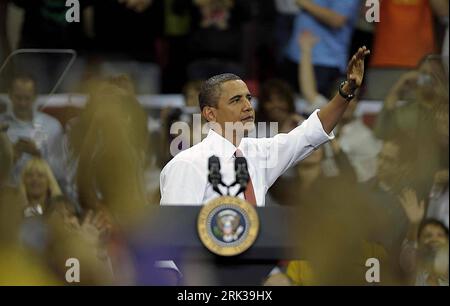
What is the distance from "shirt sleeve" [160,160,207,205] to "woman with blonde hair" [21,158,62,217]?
8.34 ft

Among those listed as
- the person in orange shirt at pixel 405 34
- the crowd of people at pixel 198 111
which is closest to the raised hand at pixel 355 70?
the crowd of people at pixel 198 111

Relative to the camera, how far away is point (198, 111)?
711 cm

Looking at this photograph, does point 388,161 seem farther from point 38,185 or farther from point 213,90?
point 213,90

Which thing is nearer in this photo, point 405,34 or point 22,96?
point 22,96

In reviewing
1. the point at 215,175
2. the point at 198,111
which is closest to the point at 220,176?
the point at 215,175

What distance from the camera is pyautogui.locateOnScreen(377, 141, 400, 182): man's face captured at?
730cm

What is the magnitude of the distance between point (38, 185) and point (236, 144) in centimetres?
265

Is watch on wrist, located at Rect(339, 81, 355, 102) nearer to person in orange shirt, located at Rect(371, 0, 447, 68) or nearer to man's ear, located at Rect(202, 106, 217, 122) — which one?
man's ear, located at Rect(202, 106, 217, 122)

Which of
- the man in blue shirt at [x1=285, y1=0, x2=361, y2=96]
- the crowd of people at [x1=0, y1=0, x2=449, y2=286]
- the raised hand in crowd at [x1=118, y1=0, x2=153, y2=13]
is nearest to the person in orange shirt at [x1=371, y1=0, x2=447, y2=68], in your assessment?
the crowd of people at [x1=0, y1=0, x2=449, y2=286]

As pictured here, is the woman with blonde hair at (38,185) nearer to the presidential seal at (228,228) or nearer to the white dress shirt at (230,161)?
the white dress shirt at (230,161)

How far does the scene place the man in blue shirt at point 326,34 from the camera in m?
7.63
